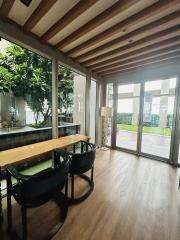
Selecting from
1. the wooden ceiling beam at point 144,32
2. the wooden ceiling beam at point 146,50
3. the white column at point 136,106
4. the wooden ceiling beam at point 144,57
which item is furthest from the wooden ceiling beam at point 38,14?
the white column at point 136,106

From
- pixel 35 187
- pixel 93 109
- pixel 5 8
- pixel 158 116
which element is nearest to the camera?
pixel 35 187

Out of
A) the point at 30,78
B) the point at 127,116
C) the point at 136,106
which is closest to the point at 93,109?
the point at 127,116

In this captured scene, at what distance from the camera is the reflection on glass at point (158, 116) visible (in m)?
3.43

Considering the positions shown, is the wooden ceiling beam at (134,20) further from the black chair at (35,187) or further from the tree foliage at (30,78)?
the black chair at (35,187)

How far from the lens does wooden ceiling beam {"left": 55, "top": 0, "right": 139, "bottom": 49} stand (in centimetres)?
151

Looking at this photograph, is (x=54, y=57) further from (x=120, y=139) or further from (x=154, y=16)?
(x=120, y=139)

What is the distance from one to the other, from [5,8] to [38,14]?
0.41 m

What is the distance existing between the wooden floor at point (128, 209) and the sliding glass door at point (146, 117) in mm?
962

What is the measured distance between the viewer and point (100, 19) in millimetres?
1736

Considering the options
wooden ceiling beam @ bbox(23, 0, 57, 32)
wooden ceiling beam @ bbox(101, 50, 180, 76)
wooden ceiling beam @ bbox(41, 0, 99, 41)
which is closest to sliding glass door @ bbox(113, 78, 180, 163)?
wooden ceiling beam @ bbox(101, 50, 180, 76)

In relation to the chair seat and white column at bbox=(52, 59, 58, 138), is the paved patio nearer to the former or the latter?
white column at bbox=(52, 59, 58, 138)

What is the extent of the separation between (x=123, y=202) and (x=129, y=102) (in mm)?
2985

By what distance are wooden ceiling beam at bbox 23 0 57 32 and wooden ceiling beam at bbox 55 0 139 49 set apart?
56cm

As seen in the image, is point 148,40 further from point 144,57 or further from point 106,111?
point 106,111
